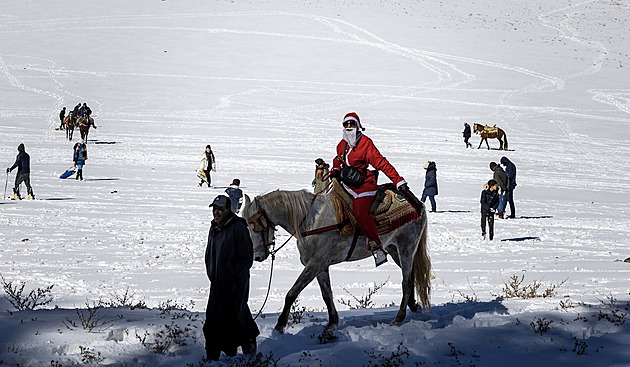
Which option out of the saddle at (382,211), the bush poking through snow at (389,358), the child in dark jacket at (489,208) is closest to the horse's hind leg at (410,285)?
the saddle at (382,211)

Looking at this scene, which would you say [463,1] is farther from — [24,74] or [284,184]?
[284,184]

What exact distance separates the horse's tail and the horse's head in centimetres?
227

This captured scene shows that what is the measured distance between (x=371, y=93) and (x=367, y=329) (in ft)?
156

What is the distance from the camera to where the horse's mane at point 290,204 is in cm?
752

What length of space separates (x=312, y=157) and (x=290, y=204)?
2397cm

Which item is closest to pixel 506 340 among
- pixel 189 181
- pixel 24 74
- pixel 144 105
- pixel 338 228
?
pixel 338 228

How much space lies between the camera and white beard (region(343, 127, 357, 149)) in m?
8.21

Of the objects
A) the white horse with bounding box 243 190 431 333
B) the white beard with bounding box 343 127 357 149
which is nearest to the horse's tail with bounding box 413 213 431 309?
the white horse with bounding box 243 190 431 333

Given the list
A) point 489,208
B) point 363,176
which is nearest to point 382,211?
point 363,176

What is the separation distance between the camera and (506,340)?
24.0 ft

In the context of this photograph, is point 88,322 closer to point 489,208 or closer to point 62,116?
point 489,208

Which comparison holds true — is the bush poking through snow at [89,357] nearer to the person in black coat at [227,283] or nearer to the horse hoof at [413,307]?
the person in black coat at [227,283]

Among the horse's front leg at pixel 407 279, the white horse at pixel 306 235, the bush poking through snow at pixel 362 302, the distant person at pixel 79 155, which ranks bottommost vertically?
the bush poking through snow at pixel 362 302

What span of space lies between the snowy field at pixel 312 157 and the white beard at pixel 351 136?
2.03m
